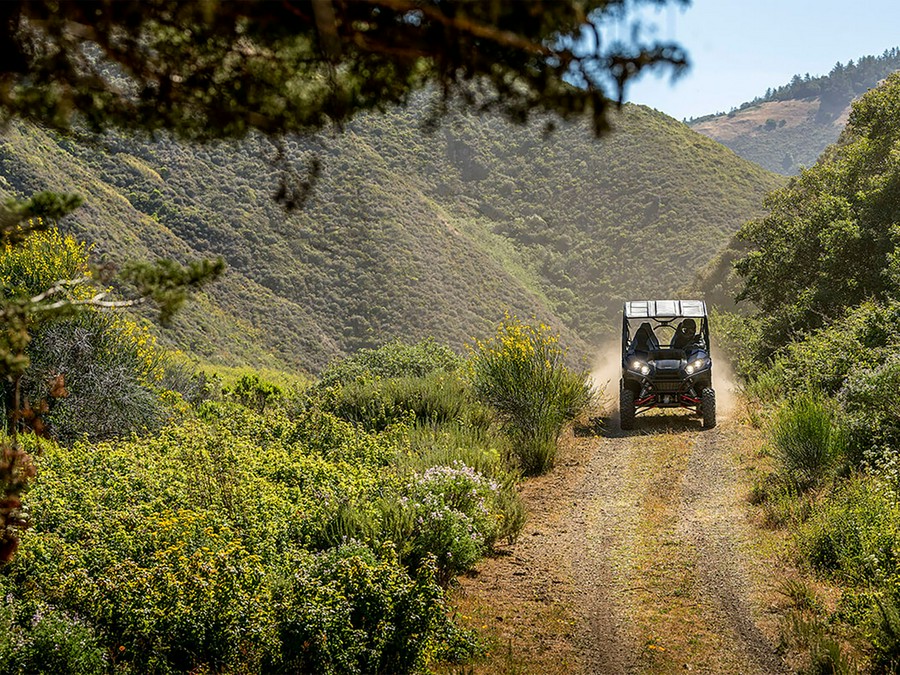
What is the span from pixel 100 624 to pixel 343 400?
28.5ft

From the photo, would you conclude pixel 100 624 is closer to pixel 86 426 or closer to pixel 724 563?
pixel 724 563

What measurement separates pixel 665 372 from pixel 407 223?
1961 inches

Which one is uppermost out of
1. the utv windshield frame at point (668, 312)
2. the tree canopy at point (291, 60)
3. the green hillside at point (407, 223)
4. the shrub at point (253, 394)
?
the green hillside at point (407, 223)

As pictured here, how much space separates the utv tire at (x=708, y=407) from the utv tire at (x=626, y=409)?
1070mm

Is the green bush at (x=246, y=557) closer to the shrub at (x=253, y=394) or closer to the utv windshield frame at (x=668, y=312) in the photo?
the utv windshield frame at (x=668, y=312)

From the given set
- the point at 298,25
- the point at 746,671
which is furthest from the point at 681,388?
the point at 298,25

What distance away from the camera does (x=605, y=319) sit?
6562cm

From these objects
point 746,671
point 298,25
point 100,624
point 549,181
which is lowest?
point 746,671

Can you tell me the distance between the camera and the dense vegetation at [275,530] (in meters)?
5.65

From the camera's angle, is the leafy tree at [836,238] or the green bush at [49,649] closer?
the green bush at [49,649]

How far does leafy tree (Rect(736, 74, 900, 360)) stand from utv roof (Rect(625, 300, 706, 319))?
2914 millimetres

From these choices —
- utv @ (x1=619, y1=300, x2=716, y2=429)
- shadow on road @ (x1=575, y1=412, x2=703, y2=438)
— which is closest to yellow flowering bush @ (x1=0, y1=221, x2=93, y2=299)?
shadow on road @ (x1=575, y1=412, x2=703, y2=438)

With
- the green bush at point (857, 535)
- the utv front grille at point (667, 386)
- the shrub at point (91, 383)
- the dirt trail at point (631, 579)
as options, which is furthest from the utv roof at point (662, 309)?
the shrub at point (91, 383)

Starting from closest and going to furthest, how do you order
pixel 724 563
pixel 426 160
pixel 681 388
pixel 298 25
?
pixel 298 25 < pixel 724 563 < pixel 681 388 < pixel 426 160
